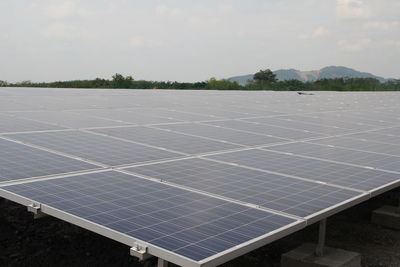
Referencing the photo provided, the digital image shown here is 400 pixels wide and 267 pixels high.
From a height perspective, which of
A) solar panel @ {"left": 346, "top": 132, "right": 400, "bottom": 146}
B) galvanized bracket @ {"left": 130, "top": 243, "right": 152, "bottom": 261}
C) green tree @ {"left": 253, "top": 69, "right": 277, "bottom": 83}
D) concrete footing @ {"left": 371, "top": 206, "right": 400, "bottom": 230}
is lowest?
concrete footing @ {"left": 371, "top": 206, "right": 400, "bottom": 230}

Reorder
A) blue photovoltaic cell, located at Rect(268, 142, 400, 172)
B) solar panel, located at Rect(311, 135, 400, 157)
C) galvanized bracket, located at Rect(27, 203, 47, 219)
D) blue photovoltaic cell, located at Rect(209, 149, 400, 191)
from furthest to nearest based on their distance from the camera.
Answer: solar panel, located at Rect(311, 135, 400, 157) → blue photovoltaic cell, located at Rect(268, 142, 400, 172) → blue photovoltaic cell, located at Rect(209, 149, 400, 191) → galvanized bracket, located at Rect(27, 203, 47, 219)

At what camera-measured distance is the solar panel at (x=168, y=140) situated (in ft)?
40.8

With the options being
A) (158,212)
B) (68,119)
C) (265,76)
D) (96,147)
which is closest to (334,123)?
(68,119)

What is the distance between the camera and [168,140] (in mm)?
13398

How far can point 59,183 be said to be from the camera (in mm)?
8414

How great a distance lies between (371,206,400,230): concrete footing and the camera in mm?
14609

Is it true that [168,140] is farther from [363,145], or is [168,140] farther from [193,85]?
[193,85]

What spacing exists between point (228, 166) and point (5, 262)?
5.60 meters

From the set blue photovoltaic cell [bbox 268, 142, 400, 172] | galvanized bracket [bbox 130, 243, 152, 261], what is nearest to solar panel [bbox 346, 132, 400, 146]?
blue photovoltaic cell [bbox 268, 142, 400, 172]

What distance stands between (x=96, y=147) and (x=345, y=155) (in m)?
6.41

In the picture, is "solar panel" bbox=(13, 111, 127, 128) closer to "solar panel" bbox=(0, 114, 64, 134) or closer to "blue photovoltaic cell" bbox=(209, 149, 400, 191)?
"solar panel" bbox=(0, 114, 64, 134)

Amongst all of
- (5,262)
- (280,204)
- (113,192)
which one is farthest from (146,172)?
(5,262)

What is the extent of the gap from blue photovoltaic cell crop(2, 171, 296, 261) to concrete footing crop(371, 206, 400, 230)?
8.75 metres

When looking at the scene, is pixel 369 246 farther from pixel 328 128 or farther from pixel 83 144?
pixel 83 144
